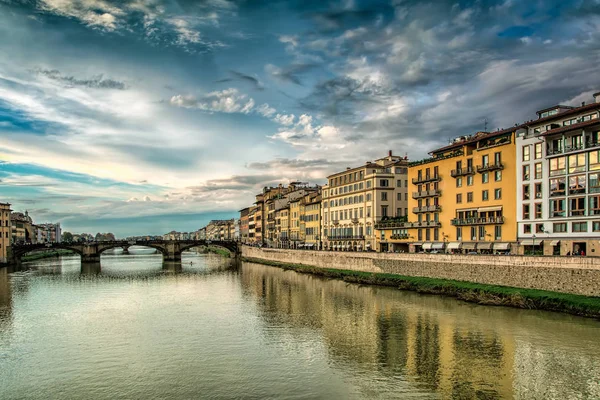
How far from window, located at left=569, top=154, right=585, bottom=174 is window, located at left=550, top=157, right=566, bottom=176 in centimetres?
63

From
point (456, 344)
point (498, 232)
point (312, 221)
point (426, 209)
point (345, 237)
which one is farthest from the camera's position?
point (312, 221)

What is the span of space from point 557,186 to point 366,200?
98.3ft

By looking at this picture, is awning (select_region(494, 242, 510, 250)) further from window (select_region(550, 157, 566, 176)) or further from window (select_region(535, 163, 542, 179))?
window (select_region(550, 157, 566, 176))

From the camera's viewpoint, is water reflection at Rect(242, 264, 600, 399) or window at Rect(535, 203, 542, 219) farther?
window at Rect(535, 203, 542, 219)

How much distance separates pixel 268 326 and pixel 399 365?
11395 millimetres

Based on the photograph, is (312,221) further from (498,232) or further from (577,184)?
(577,184)

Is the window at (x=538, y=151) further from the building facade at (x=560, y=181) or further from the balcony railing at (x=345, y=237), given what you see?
the balcony railing at (x=345, y=237)

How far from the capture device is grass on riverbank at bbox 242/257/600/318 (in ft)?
99.4

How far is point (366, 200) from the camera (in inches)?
2638

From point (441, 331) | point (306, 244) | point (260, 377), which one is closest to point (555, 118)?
point (441, 331)

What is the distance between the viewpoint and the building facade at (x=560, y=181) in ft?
121

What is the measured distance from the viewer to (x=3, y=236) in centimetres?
8644

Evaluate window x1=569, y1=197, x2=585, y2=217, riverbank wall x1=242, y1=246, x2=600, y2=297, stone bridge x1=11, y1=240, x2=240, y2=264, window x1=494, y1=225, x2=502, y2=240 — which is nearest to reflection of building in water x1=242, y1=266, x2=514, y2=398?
riverbank wall x1=242, y1=246, x2=600, y2=297

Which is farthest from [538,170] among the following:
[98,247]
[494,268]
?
[98,247]
